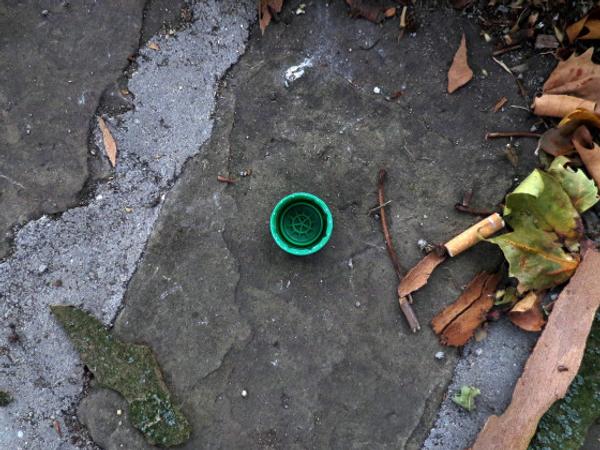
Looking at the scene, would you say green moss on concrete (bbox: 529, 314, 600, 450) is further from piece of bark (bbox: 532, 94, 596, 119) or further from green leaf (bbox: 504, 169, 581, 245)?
piece of bark (bbox: 532, 94, 596, 119)

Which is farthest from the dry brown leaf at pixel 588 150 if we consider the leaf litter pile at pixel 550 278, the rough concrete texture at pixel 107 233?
the rough concrete texture at pixel 107 233

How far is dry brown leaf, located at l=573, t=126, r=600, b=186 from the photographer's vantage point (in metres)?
2.36

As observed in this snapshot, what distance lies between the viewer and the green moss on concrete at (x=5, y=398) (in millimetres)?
2543

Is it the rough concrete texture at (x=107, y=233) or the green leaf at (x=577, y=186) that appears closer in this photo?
the green leaf at (x=577, y=186)

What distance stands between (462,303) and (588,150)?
0.82 meters

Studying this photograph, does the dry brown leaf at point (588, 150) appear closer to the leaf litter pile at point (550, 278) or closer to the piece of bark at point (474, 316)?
the leaf litter pile at point (550, 278)

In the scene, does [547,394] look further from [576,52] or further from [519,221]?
[576,52]

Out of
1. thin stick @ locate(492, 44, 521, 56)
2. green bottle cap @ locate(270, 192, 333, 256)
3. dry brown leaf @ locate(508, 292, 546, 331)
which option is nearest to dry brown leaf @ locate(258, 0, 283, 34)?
green bottle cap @ locate(270, 192, 333, 256)

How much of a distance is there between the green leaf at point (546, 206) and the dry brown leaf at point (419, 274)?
0.39 m

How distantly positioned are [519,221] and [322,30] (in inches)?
48.5

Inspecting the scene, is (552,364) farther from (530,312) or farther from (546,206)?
(546,206)

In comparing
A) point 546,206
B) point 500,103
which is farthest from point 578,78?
point 546,206

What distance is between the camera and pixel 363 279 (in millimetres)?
2527

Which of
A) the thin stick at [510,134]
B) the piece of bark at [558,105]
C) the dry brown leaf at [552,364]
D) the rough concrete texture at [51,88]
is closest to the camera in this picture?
the dry brown leaf at [552,364]
